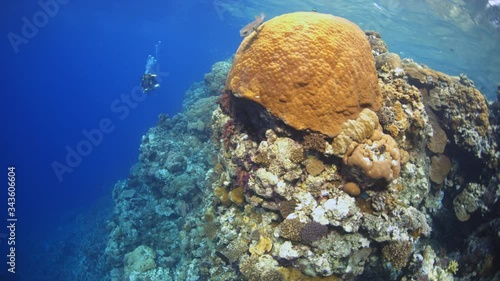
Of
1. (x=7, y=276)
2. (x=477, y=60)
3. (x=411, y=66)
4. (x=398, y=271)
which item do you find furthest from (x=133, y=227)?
(x=477, y=60)

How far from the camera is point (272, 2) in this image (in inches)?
1551

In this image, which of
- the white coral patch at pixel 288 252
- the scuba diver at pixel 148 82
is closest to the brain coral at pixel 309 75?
the white coral patch at pixel 288 252

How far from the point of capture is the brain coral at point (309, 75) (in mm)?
5914

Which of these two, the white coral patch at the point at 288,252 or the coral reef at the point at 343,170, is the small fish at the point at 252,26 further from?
the white coral patch at the point at 288,252

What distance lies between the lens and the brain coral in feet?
19.4

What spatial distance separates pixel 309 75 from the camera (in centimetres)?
599

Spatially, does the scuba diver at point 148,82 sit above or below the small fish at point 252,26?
below

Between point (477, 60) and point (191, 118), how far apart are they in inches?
1523

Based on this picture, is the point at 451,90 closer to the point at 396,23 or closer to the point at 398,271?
the point at 398,271

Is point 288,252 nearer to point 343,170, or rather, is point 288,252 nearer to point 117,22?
point 343,170

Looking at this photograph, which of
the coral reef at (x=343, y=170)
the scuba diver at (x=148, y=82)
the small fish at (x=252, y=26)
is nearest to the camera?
the coral reef at (x=343, y=170)

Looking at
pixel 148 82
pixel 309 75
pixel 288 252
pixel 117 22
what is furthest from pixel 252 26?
pixel 117 22

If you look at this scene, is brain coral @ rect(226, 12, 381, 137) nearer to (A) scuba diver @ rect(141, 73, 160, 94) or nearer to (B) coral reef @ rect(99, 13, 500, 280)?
(B) coral reef @ rect(99, 13, 500, 280)

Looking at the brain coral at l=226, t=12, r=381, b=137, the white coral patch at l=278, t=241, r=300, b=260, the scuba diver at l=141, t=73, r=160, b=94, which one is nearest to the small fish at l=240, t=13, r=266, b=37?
the brain coral at l=226, t=12, r=381, b=137
